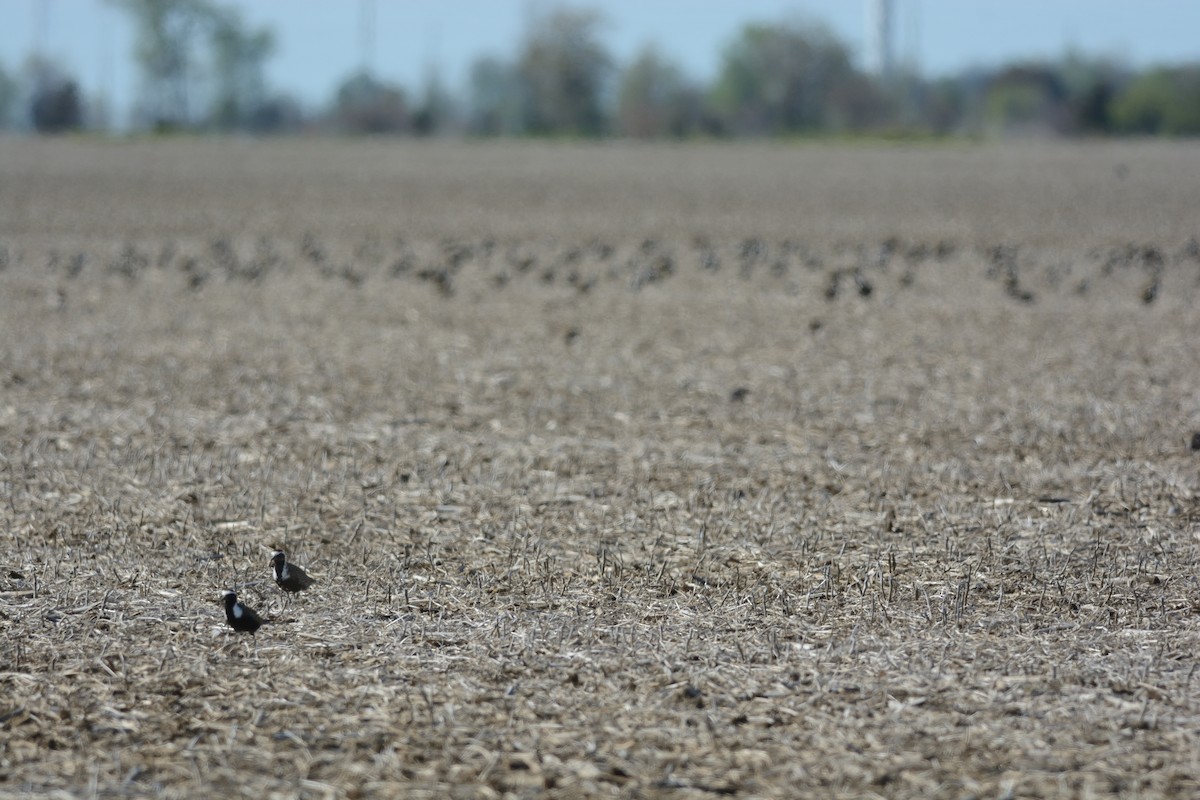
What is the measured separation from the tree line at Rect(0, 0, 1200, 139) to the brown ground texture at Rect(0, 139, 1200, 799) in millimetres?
70081

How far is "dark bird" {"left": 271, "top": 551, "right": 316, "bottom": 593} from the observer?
5.86 metres

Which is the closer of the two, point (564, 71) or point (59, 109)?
point (59, 109)

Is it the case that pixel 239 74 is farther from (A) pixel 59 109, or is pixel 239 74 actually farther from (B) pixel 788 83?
(B) pixel 788 83

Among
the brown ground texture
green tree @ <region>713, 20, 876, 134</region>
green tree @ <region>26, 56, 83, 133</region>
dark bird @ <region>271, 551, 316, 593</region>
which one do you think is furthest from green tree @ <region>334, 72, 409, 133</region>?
dark bird @ <region>271, 551, 316, 593</region>

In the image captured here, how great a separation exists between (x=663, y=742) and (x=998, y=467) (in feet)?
13.8

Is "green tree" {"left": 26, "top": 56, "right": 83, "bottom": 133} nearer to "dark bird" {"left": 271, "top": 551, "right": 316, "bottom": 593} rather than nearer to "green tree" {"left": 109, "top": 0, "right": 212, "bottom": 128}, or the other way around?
"green tree" {"left": 109, "top": 0, "right": 212, "bottom": 128}

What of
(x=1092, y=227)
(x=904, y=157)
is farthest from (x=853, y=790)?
(x=904, y=157)

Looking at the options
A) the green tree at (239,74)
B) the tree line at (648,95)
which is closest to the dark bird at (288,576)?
the tree line at (648,95)

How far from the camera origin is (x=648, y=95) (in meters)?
110

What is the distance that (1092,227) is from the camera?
83.3ft

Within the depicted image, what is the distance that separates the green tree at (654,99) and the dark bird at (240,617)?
3239 inches

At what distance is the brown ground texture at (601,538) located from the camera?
178 inches

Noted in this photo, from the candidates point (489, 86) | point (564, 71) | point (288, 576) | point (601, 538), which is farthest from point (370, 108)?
point (288, 576)

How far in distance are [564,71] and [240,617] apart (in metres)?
99.8
